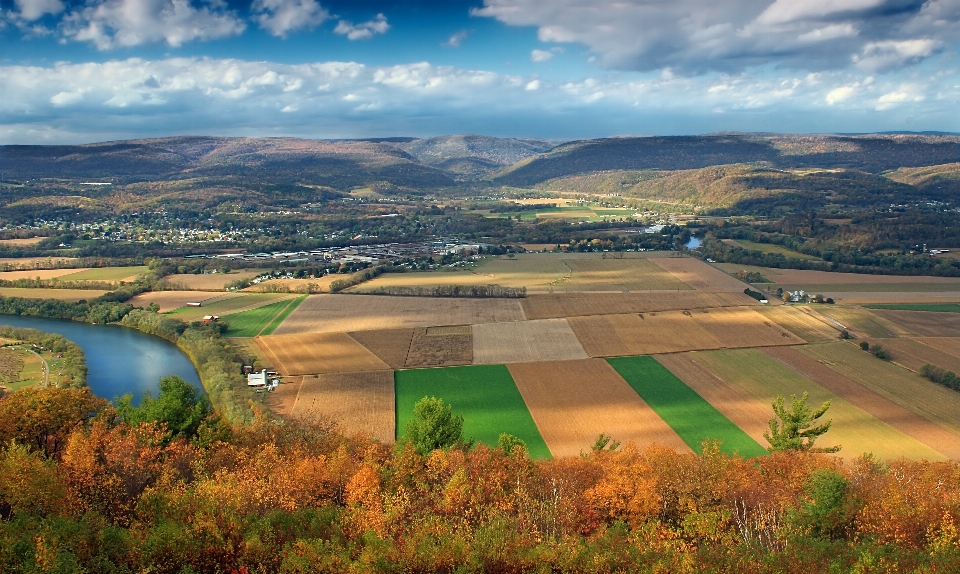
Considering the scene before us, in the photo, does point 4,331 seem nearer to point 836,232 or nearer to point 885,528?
point 885,528

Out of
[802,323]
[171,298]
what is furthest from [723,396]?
[171,298]

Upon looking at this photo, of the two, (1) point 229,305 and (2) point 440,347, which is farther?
(1) point 229,305

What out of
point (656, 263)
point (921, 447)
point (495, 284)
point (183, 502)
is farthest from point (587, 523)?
point (656, 263)

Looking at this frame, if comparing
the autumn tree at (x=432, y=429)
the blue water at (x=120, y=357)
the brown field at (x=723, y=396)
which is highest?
the autumn tree at (x=432, y=429)

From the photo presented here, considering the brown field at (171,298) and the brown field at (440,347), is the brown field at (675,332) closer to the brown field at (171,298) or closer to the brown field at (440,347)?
the brown field at (440,347)

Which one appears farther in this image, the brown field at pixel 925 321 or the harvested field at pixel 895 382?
the brown field at pixel 925 321

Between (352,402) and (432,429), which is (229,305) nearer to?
(352,402)

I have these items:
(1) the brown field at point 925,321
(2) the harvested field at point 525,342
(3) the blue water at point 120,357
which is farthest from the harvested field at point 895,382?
(3) the blue water at point 120,357
